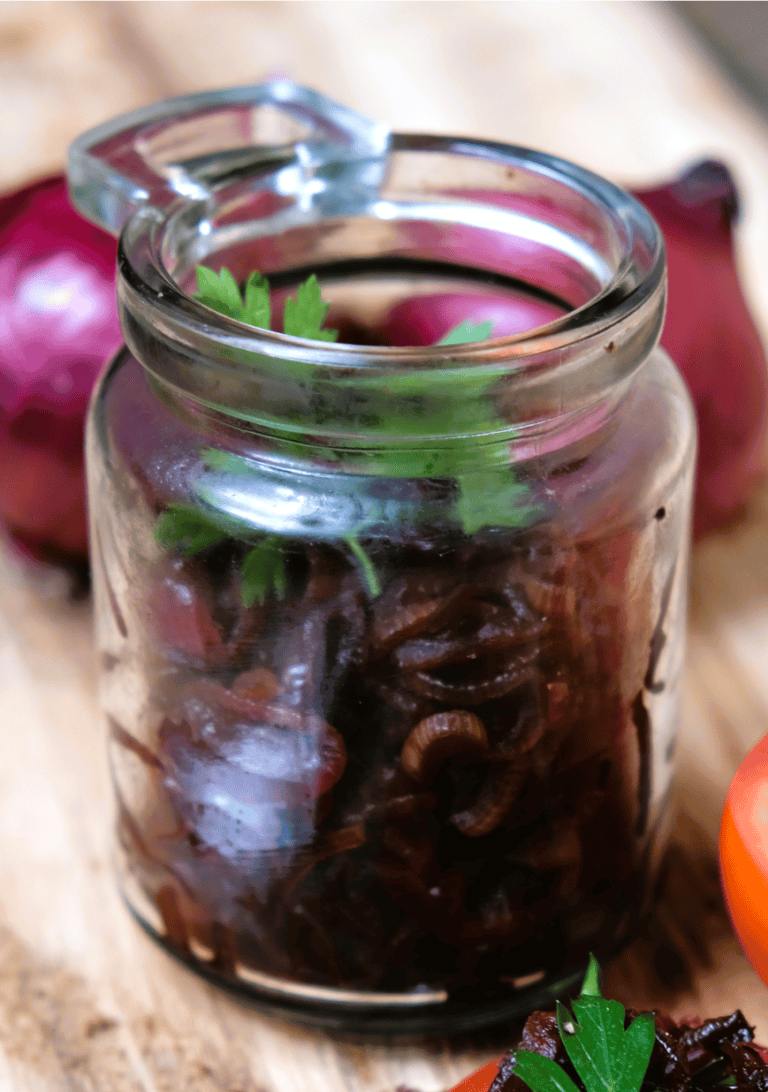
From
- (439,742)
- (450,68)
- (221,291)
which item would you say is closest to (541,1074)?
(439,742)

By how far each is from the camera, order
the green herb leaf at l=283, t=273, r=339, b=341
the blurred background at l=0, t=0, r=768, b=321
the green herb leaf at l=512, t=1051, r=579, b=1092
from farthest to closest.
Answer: the blurred background at l=0, t=0, r=768, b=321 → the green herb leaf at l=283, t=273, r=339, b=341 → the green herb leaf at l=512, t=1051, r=579, b=1092

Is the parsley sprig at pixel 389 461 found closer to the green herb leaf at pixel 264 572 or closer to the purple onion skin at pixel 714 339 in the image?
the green herb leaf at pixel 264 572

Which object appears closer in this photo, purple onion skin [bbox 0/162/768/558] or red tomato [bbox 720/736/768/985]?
red tomato [bbox 720/736/768/985]

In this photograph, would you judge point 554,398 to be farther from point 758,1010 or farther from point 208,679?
point 758,1010

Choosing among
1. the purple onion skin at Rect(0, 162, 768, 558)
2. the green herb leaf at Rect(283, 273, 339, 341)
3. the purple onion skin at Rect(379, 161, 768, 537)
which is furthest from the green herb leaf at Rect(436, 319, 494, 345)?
the purple onion skin at Rect(379, 161, 768, 537)

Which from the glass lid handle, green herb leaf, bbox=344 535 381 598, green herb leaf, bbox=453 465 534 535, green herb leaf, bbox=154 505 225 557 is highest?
the glass lid handle

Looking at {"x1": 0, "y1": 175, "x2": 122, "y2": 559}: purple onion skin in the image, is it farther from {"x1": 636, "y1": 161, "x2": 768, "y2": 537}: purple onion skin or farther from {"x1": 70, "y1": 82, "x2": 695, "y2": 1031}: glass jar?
{"x1": 636, "y1": 161, "x2": 768, "y2": 537}: purple onion skin

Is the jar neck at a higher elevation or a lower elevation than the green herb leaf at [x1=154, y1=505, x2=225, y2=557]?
higher
